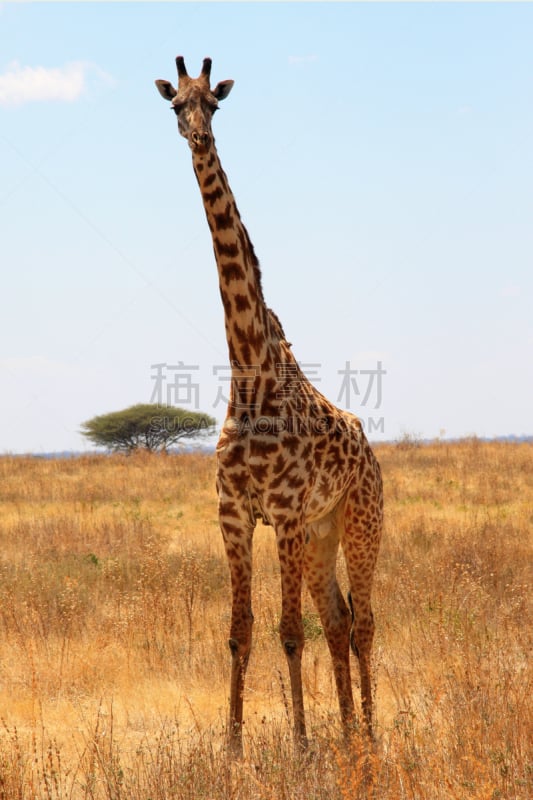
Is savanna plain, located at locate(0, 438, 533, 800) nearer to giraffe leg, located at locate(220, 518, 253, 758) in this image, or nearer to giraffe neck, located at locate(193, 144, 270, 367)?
giraffe leg, located at locate(220, 518, 253, 758)

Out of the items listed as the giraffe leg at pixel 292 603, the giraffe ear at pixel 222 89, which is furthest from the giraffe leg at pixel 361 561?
the giraffe ear at pixel 222 89

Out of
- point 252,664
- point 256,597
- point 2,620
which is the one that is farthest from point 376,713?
point 2,620

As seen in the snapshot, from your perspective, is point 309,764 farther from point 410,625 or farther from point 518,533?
point 518,533

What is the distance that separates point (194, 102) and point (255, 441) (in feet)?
6.99

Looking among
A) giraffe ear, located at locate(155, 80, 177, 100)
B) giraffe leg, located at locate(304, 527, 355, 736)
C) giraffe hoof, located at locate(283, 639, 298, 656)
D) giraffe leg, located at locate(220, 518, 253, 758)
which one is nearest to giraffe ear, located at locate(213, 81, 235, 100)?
giraffe ear, located at locate(155, 80, 177, 100)

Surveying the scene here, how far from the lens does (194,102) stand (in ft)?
18.5

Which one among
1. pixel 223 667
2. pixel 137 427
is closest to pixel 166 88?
pixel 223 667

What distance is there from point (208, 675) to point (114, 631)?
4.24 feet

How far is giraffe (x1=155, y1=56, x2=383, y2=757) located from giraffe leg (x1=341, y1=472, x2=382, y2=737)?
0.23m

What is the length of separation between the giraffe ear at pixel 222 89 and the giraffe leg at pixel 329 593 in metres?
3.13

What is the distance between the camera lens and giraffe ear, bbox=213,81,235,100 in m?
5.98

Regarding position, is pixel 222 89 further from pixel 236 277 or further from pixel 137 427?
pixel 137 427

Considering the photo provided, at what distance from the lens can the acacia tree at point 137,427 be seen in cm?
3853

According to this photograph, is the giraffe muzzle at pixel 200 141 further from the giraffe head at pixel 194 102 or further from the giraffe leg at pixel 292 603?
the giraffe leg at pixel 292 603
